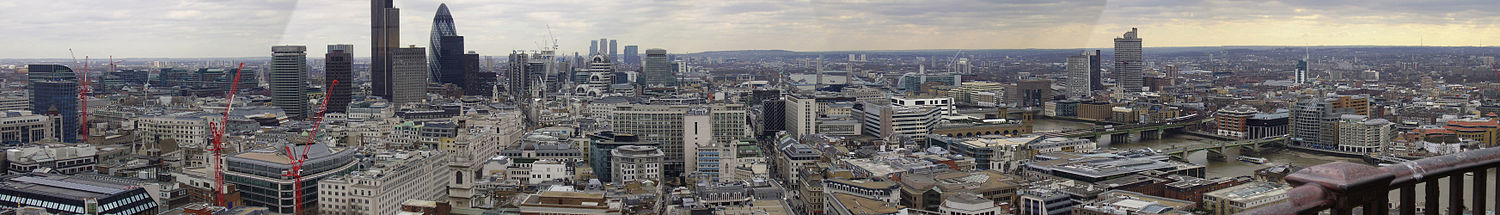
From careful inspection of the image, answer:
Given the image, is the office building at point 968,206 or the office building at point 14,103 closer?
the office building at point 968,206

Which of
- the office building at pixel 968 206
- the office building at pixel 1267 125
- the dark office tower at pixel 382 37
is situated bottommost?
the office building at pixel 968 206

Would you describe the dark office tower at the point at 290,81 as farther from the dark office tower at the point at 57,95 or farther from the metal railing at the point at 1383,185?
the metal railing at the point at 1383,185

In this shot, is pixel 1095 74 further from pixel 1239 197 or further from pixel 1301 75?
pixel 1239 197

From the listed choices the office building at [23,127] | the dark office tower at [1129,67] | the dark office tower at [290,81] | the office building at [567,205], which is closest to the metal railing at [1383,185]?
the office building at [567,205]

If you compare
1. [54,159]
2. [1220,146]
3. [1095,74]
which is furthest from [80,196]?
[1095,74]

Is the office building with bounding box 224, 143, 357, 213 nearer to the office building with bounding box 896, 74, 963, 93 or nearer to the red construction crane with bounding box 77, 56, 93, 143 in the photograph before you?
the red construction crane with bounding box 77, 56, 93, 143

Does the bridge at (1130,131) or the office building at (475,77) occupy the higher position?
the office building at (475,77)

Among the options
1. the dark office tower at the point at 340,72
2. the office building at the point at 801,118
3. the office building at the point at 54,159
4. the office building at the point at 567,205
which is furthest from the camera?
the dark office tower at the point at 340,72
